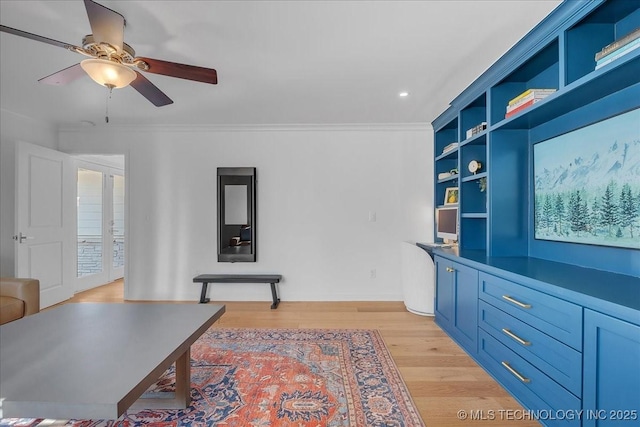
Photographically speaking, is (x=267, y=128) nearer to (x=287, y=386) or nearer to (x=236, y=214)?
(x=236, y=214)

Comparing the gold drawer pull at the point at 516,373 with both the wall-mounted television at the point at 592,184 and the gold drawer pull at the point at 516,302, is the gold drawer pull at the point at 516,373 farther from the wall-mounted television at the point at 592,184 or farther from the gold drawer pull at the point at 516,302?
the wall-mounted television at the point at 592,184

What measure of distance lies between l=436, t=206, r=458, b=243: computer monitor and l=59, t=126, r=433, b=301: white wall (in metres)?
0.40

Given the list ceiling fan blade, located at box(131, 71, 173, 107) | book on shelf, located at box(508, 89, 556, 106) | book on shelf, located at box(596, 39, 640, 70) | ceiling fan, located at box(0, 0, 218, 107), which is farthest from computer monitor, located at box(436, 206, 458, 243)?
ceiling fan blade, located at box(131, 71, 173, 107)

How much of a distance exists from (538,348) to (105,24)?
9.25 feet

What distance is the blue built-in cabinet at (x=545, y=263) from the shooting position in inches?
49.7

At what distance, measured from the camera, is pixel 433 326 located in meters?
3.09

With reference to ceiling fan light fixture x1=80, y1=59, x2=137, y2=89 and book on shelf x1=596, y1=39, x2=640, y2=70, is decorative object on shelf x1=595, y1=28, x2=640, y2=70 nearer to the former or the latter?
book on shelf x1=596, y1=39, x2=640, y2=70

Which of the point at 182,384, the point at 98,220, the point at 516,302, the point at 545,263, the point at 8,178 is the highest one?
the point at 8,178

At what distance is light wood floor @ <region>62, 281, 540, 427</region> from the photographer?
1781 mm

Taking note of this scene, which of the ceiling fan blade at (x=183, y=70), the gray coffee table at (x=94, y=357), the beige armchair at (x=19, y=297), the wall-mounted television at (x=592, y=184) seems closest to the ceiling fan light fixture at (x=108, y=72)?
the ceiling fan blade at (x=183, y=70)

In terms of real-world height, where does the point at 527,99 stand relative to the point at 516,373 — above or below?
above

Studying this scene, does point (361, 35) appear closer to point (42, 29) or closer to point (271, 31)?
point (271, 31)

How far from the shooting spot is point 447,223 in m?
3.39

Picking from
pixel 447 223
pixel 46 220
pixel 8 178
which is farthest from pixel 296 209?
pixel 8 178
